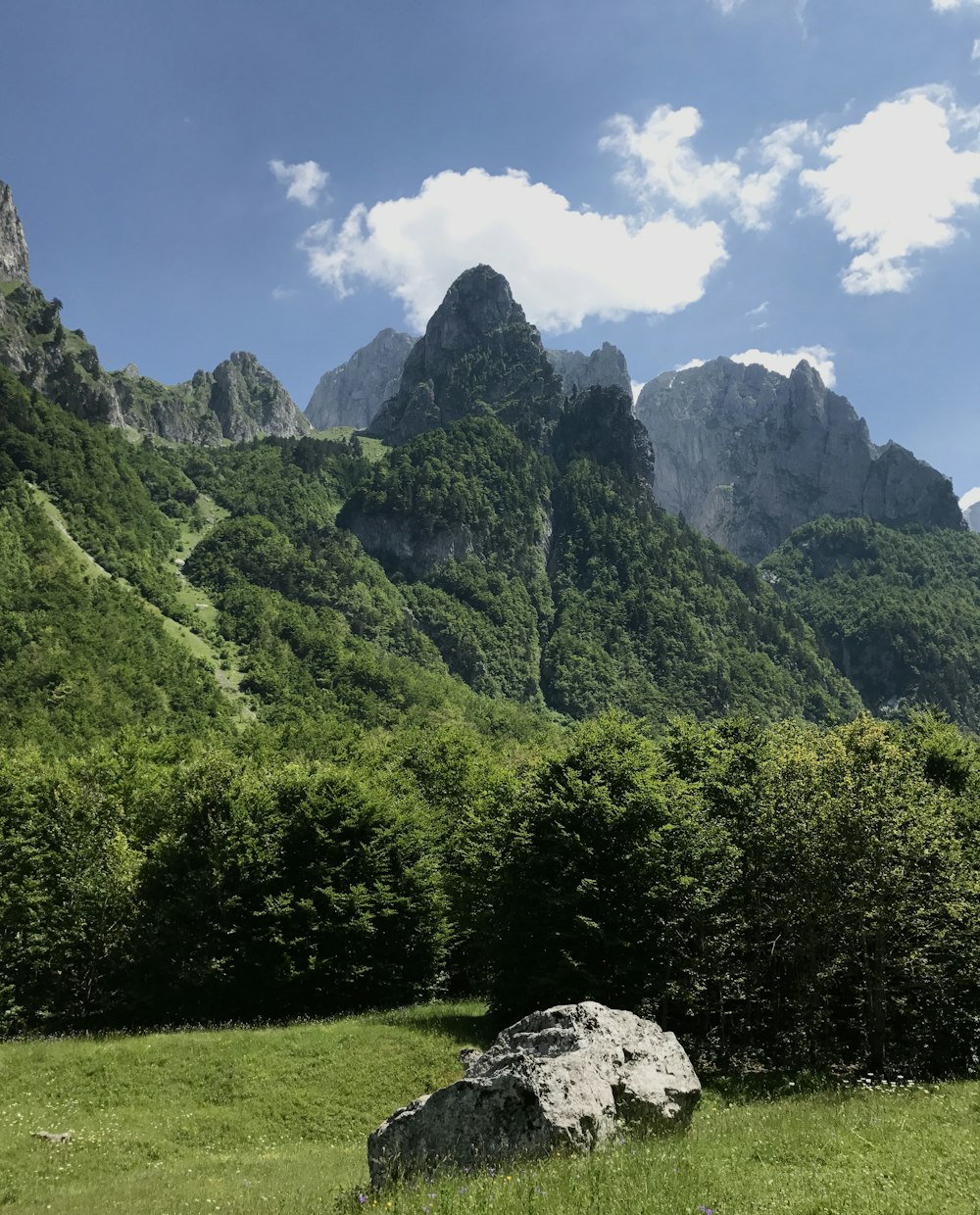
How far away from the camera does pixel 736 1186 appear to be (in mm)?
10266

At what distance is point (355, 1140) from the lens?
23188 mm

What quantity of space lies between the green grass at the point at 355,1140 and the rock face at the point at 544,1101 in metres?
0.75

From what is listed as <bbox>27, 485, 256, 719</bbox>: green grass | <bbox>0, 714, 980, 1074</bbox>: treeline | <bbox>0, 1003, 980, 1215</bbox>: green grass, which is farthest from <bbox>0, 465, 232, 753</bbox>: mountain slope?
<bbox>0, 1003, 980, 1215</bbox>: green grass

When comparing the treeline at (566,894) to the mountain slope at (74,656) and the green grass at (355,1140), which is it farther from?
the mountain slope at (74,656)

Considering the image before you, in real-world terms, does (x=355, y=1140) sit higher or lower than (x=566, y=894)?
lower

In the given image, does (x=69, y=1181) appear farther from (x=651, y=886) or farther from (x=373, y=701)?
(x=373, y=701)

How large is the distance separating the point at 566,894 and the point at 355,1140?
37.6 ft

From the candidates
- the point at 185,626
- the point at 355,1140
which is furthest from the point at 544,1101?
the point at 185,626

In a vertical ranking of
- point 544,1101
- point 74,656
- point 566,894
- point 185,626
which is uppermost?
point 185,626

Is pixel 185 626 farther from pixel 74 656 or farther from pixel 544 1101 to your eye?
pixel 544 1101

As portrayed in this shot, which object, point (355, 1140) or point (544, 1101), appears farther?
point (355, 1140)

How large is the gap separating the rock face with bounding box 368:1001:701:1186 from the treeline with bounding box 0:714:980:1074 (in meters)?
13.2

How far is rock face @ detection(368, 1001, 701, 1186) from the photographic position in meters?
13.1

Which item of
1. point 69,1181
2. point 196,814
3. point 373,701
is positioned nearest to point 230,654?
point 373,701
